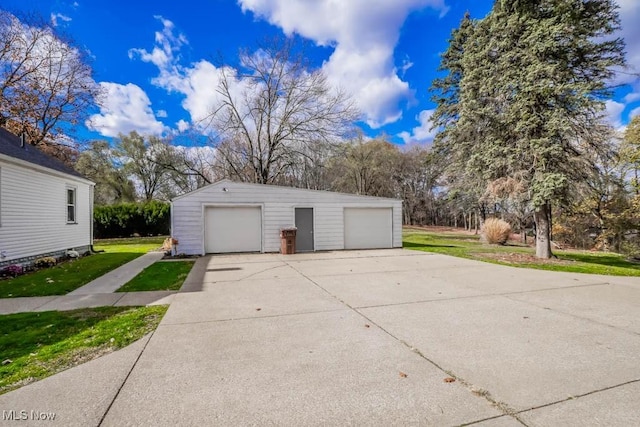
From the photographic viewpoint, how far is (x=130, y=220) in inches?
816

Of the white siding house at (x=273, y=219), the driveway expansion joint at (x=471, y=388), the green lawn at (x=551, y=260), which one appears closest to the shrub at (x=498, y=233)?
the green lawn at (x=551, y=260)

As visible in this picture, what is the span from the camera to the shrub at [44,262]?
352 inches

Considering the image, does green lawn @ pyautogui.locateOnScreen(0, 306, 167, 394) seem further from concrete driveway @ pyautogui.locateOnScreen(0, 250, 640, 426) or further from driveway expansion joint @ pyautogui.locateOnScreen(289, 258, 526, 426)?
driveway expansion joint @ pyautogui.locateOnScreen(289, 258, 526, 426)

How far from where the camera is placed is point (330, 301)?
4.97 metres

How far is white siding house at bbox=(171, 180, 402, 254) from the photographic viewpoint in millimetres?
11320

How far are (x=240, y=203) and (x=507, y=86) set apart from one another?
10483 mm

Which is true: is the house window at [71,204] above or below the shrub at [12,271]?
above

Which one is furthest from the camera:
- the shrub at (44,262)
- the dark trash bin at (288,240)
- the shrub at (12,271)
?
the dark trash bin at (288,240)

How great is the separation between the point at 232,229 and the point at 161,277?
477 centimetres

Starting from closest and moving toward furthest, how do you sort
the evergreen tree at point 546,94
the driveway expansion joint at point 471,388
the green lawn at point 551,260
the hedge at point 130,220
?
1. the driveway expansion joint at point 471,388
2. the green lawn at point 551,260
3. the evergreen tree at point 546,94
4. the hedge at point 130,220

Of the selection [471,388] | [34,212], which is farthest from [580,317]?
[34,212]

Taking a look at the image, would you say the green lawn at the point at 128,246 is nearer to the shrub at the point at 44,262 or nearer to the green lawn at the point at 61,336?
the shrub at the point at 44,262

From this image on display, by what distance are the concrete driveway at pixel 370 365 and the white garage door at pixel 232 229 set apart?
6472mm

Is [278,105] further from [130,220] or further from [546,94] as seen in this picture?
[546,94]
